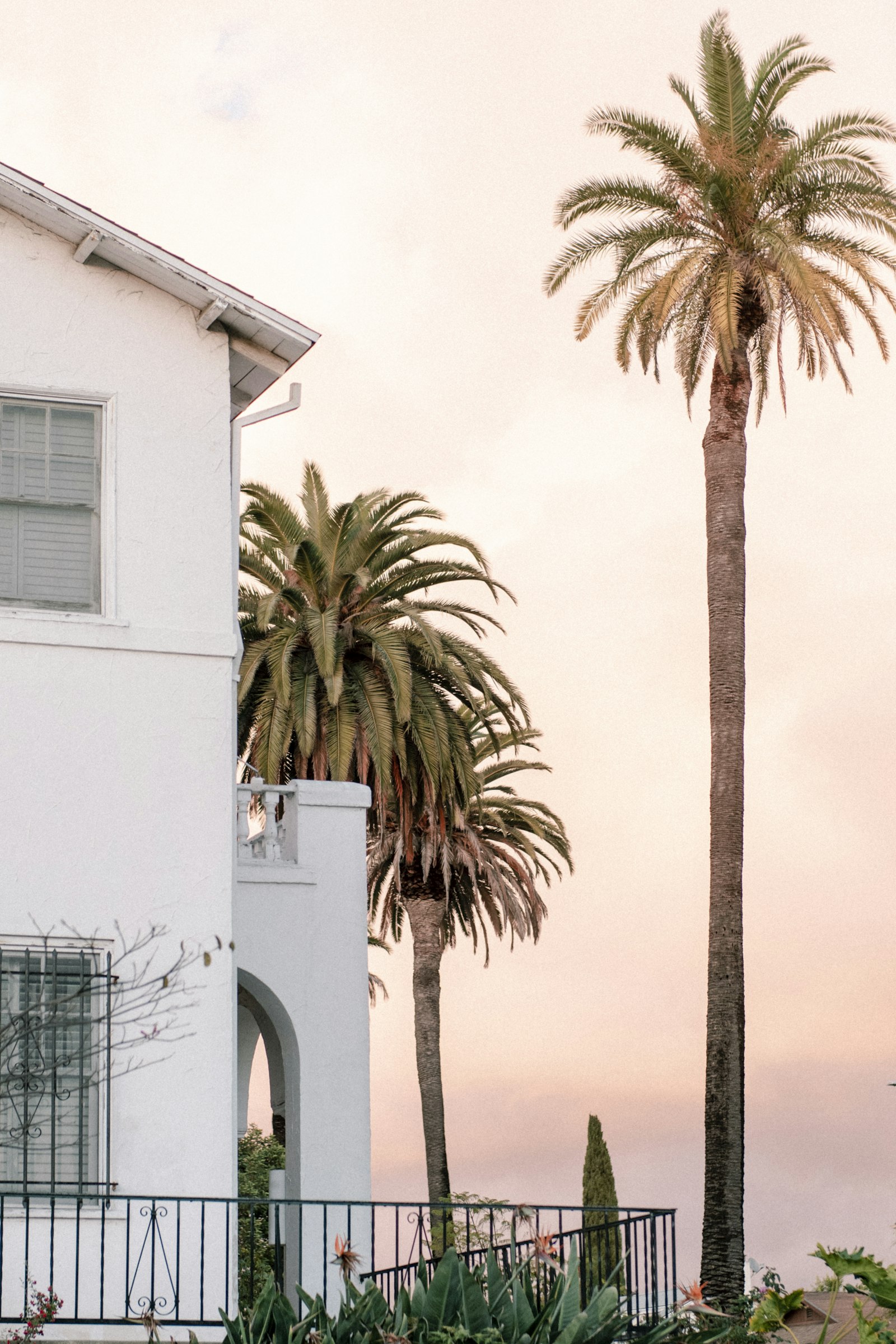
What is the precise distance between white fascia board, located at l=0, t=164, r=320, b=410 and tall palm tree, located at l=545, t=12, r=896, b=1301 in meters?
12.5

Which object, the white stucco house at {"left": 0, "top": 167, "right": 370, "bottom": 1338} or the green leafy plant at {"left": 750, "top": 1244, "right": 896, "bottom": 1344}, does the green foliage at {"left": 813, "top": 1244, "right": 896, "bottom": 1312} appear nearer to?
the green leafy plant at {"left": 750, "top": 1244, "right": 896, "bottom": 1344}

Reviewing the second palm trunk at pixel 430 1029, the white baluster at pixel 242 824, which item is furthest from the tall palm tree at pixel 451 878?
the white baluster at pixel 242 824

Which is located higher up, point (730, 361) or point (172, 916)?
point (730, 361)

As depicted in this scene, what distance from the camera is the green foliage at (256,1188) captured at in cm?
2234

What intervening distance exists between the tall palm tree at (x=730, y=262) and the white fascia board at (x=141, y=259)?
12456mm

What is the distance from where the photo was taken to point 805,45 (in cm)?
2786

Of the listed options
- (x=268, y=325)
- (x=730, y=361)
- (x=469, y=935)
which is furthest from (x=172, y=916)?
(x=469, y=935)

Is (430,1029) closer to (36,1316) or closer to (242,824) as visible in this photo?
(242,824)

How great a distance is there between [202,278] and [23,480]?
6.67 ft

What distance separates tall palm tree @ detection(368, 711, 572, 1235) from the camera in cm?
3453

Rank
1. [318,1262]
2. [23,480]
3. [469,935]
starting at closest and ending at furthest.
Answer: [23,480] < [318,1262] < [469,935]

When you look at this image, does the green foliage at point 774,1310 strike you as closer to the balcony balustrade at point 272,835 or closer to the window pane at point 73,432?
the balcony balustrade at point 272,835

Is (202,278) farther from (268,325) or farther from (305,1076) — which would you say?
(305,1076)

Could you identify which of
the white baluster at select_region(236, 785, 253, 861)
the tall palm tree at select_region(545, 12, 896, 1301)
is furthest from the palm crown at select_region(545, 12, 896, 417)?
the white baluster at select_region(236, 785, 253, 861)
